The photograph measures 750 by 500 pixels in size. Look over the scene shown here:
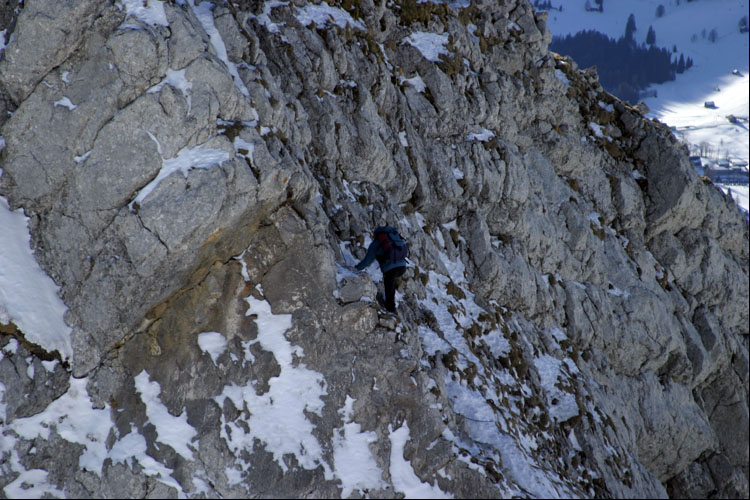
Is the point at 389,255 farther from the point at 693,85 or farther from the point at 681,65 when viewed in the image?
the point at 681,65

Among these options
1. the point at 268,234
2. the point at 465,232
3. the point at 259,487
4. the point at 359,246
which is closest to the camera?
the point at 259,487

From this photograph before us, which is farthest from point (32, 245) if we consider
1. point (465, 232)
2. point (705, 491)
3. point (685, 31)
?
point (685, 31)

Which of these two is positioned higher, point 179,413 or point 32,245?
point 32,245

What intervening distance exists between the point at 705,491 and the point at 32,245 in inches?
1365

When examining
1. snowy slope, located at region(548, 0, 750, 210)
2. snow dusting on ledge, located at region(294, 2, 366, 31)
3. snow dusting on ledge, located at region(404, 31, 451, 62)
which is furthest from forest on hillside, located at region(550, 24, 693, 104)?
snow dusting on ledge, located at region(294, 2, 366, 31)

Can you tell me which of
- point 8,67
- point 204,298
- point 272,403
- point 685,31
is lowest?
point 685,31

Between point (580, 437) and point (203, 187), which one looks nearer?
point (203, 187)

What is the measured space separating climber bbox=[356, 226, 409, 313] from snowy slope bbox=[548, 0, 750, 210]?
137453 mm

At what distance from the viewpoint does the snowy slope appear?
501 ft

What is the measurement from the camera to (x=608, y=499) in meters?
20.4

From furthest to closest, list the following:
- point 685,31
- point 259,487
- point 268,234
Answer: point 685,31
point 268,234
point 259,487

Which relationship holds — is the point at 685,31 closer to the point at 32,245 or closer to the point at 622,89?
the point at 622,89

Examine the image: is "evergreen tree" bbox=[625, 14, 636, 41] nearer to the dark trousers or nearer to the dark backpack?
the dark backpack

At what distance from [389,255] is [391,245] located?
0.30 m
